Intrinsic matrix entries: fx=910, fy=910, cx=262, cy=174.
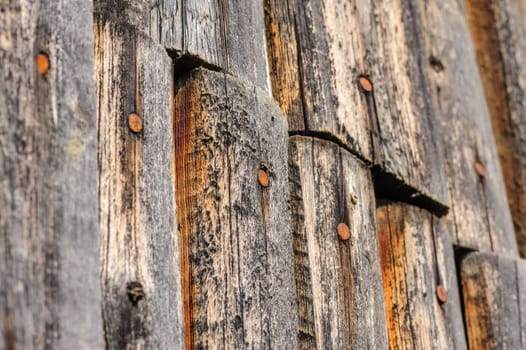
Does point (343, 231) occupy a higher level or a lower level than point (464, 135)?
lower

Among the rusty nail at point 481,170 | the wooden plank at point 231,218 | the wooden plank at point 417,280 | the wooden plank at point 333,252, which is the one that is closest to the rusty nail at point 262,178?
the wooden plank at point 231,218

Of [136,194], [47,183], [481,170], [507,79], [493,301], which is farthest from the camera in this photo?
[507,79]

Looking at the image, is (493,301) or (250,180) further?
(493,301)

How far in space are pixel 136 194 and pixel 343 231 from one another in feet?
2.40

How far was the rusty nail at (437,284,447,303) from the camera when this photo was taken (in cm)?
282

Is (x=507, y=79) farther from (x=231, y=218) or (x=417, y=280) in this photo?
(x=231, y=218)

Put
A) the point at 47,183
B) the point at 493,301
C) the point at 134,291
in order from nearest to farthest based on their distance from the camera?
the point at 47,183
the point at 134,291
the point at 493,301

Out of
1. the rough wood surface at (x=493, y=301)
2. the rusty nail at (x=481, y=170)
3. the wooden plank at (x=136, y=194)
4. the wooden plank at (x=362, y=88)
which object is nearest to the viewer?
the wooden plank at (x=136, y=194)

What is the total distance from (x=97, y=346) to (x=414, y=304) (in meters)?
1.26

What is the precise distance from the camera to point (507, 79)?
3.75m

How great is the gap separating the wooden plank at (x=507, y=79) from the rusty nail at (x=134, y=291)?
2080 millimetres

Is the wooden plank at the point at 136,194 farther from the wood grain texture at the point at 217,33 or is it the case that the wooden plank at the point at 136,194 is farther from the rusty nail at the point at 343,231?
the rusty nail at the point at 343,231

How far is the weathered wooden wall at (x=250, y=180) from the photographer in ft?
5.82

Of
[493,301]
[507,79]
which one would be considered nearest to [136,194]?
[493,301]
